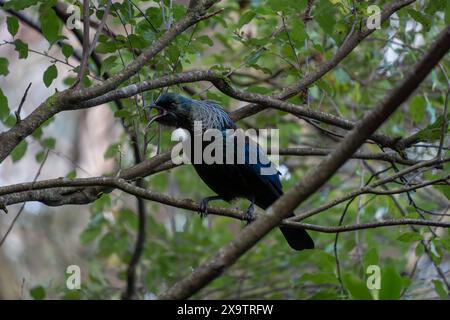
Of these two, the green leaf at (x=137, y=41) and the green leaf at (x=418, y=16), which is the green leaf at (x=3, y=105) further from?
the green leaf at (x=418, y=16)

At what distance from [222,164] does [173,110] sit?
1.85ft

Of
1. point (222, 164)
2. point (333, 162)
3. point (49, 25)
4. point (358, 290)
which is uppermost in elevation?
point (49, 25)

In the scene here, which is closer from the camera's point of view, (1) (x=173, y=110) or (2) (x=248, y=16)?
(2) (x=248, y=16)

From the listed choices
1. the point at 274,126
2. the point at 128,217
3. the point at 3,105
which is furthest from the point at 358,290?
the point at 128,217

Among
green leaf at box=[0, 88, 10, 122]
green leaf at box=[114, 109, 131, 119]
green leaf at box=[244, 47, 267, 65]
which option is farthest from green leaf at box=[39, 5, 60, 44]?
green leaf at box=[244, 47, 267, 65]

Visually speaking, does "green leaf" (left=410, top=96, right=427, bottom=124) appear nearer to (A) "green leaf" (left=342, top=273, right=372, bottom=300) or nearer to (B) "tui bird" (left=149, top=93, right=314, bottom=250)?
(B) "tui bird" (left=149, top=93, right=314, bottom=250)

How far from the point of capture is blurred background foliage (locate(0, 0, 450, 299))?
15.2 feet

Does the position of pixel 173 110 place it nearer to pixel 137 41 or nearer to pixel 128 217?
pixel 137 41

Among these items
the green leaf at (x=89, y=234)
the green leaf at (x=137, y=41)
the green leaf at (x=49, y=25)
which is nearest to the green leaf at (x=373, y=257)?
the green leaf at (x=137, y=41)

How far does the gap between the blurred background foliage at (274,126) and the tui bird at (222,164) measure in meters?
0.16

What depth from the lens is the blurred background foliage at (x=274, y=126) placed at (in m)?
4.62

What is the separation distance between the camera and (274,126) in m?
7.45


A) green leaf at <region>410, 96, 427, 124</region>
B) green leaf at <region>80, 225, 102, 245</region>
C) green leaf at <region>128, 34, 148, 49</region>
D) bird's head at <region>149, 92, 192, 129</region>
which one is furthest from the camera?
green leaf at <region>80, 225, 102, 245</region>
